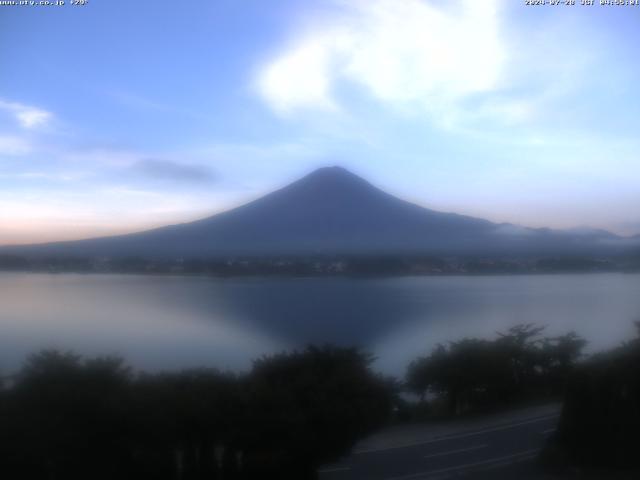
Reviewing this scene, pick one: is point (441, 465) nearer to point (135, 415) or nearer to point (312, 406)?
point (312, 406)

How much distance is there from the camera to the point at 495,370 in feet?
19.5

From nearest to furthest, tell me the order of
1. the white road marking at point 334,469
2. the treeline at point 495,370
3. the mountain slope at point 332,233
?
1. the white road marking at point 334,469
2. the treeline at point 495,370
3. the mountain slope at point 332,233

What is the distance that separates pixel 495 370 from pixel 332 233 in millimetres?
2979

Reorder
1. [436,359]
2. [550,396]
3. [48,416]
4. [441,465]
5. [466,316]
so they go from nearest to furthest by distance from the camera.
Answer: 1. [48,416]
2. [441,465]
3. [550,396]
4. [436,359]
5. [466,316]

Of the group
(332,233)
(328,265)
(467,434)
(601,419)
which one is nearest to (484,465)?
(467,434)

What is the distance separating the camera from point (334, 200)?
814 cm

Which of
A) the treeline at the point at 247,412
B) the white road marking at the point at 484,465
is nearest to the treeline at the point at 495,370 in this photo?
the treeline at the point at 247,412

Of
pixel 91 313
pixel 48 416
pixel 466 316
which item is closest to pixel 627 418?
pixel 466 316

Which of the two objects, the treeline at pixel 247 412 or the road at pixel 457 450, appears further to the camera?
the road at pixel 457 450

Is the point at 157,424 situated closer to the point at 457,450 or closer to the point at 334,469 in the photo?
the point at 334,469

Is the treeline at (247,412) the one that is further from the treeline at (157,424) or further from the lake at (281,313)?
the lake at (281,313)

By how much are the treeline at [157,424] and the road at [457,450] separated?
331mm

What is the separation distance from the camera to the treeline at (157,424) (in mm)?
4055

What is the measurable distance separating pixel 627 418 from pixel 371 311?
261 centimetres
